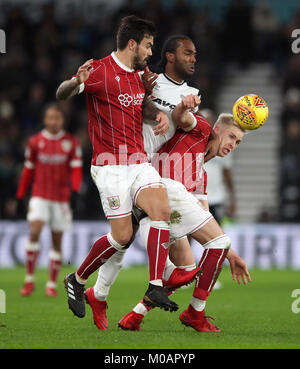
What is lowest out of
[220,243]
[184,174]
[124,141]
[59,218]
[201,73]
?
[59,218]

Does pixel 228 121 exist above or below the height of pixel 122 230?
above

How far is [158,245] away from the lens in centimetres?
608

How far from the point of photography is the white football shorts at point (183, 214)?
20.7 ft

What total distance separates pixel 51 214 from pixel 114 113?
4528mm

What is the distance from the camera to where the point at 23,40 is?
18188 mm

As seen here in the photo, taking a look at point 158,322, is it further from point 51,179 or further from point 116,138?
point 51,179

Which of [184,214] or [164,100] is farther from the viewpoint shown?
[164,100]

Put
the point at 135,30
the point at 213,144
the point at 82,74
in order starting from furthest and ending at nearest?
the point at 213,144 → the point at 135,30 → the point at 82,74

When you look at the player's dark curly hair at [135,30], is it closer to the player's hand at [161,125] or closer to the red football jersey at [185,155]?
the player's hand at [161,125]

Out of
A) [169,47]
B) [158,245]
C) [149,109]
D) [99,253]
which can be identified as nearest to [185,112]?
[149,109]

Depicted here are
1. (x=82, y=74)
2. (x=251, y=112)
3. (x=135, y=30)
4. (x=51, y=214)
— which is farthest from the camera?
(x=51, y=214)
